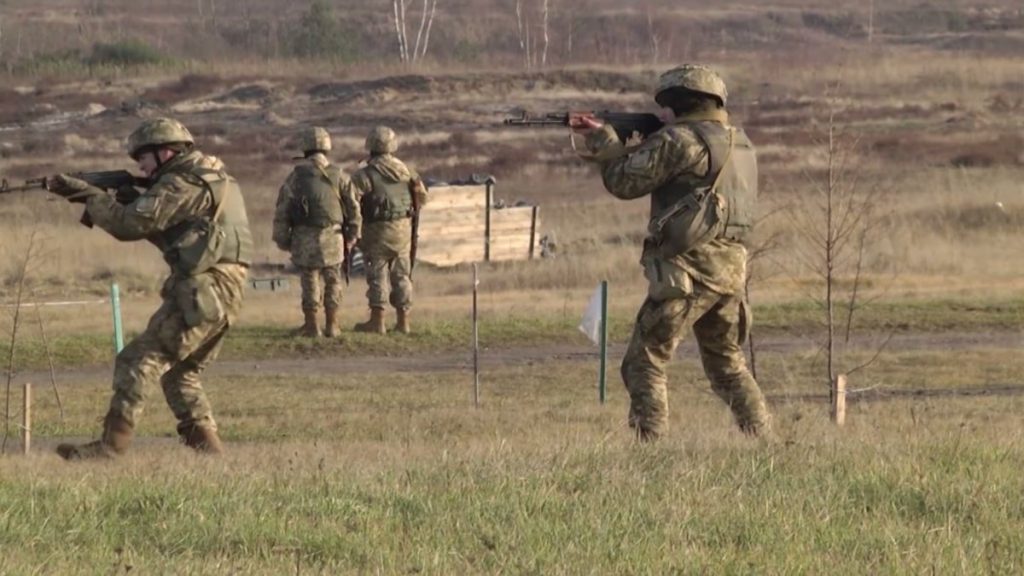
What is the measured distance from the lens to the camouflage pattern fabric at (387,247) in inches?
732

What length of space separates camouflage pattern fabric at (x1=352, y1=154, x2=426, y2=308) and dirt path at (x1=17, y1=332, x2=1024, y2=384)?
74cm

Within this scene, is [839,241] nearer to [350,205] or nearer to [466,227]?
[466,227]

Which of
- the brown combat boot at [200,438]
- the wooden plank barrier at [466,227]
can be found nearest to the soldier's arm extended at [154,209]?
the brown combat boot at [200,438]

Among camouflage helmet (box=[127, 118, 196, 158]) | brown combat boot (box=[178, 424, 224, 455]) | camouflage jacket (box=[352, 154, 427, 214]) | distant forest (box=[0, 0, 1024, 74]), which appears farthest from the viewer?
distant forest (box=[0, 0, 1024, 74])

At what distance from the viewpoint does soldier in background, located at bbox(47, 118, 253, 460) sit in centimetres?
988

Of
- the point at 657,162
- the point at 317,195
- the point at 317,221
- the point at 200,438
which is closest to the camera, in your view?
the point at 657,162

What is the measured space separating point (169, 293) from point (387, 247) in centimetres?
881

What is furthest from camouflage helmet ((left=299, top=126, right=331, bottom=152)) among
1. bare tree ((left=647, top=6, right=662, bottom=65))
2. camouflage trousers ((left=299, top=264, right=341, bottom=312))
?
bare tree ((left=647, top=6, right=662, bottom=65))

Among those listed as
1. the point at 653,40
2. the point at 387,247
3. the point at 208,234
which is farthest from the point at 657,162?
the point at 653,40

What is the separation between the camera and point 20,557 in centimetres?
591

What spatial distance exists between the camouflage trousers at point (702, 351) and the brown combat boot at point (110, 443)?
8.91 feet

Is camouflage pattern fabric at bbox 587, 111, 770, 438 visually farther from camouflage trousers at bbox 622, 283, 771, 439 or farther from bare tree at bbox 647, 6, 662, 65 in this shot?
bare tree at bbox 647, 6, 662, 65

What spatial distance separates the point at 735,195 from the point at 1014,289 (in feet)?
46.4

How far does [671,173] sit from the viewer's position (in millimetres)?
9352
